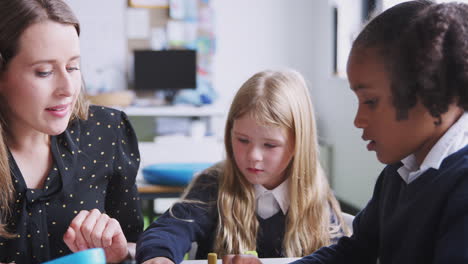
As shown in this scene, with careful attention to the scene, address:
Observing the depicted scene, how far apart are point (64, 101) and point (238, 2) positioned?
409cm

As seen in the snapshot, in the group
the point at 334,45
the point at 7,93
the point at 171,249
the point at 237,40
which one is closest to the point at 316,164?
the point at 171,249

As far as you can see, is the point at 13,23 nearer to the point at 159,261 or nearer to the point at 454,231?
the point at 159,261

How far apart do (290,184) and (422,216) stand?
613mm

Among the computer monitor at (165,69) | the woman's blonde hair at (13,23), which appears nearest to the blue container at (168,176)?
the woman's blonde hair at (13,23)

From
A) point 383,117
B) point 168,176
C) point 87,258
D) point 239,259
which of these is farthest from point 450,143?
point 168,176

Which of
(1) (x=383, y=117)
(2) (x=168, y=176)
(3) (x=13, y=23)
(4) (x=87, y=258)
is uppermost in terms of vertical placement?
(3) (x=13, y=23)

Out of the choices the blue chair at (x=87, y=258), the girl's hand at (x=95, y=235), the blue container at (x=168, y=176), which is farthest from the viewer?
the blue container at (x=168, y=176)

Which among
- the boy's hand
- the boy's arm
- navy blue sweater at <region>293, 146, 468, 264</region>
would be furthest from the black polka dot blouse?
the boy's arm

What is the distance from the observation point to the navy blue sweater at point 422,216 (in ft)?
2.53

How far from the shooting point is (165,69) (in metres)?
4.76

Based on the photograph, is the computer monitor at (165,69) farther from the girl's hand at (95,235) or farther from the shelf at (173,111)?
the girl's hand at (95,235)

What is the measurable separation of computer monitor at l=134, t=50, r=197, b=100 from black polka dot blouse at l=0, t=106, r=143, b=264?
342cm

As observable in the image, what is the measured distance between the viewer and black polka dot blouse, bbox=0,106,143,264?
3.75 feet

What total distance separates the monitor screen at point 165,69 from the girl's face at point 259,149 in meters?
3.38
